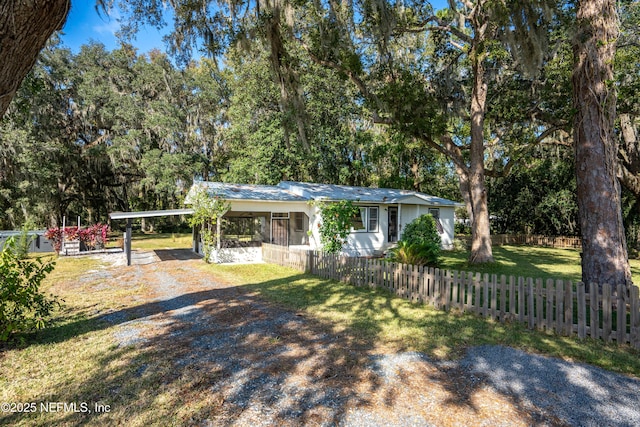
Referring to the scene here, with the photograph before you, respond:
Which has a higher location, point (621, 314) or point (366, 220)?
point (366, 220)

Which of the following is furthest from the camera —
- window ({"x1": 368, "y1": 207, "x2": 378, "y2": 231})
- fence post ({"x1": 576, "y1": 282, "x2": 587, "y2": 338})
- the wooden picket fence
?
window ({"x1": 368, "y1": 207, "x2": 378, "y2": 231})

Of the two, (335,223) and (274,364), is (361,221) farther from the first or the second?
(274,364)

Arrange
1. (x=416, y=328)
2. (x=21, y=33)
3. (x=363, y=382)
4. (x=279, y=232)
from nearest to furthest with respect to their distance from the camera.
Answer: (x=21, y=33)
(x=363, y=382)
(x=416, y=328)
(x=279, y=232)

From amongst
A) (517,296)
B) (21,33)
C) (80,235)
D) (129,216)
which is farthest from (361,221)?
(21,33)

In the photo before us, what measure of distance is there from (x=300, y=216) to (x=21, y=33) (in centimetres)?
1445

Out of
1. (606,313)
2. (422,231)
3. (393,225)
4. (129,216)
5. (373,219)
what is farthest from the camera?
(393,225)

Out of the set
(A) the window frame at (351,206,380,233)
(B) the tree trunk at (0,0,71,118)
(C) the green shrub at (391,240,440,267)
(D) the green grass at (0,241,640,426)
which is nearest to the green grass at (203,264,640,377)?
(D) the green grass at (0,241,640,426)

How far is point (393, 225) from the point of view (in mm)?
17250

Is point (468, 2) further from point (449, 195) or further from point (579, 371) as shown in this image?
point (449, 195)

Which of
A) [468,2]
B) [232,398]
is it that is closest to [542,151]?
[468,2]

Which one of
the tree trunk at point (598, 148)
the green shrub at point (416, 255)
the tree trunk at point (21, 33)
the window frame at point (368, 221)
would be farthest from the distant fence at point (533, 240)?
the tree trunk at point (21, 33)

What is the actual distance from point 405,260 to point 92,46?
27597 mm

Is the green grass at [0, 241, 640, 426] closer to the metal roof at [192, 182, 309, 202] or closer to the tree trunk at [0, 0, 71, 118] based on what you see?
the tree trunk at [0, 0, 71, 118]

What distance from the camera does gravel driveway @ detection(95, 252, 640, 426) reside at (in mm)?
2807
